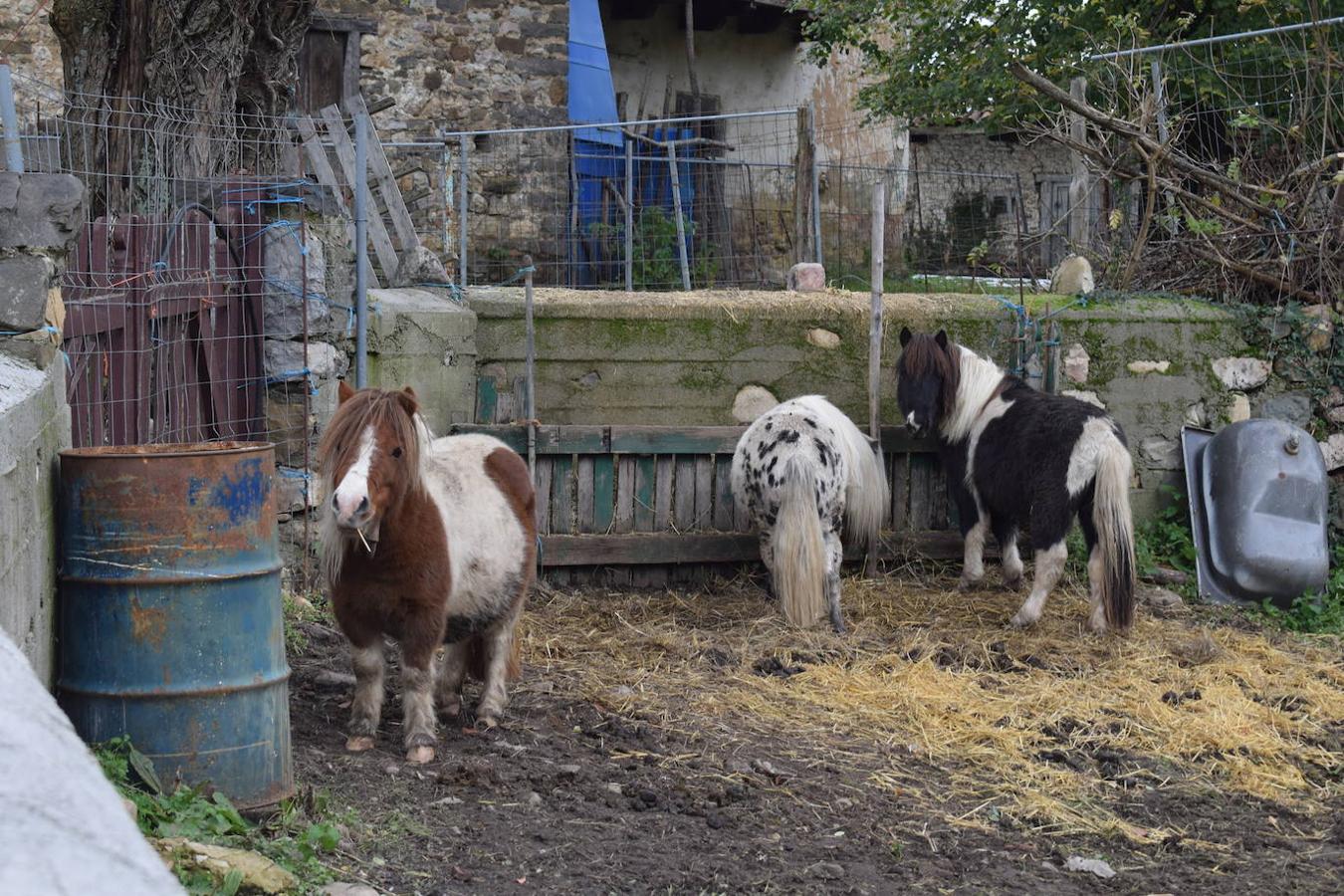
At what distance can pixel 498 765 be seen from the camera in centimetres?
452

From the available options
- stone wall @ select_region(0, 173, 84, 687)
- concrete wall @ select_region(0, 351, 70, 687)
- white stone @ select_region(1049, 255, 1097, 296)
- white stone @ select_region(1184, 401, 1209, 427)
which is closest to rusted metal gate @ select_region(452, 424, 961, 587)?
white stone @ select_region(1049, 255, 1097, 296)

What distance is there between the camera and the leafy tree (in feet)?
40.2

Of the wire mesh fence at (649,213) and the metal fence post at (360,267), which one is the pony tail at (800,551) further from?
the wire mesh fence at (649,213)

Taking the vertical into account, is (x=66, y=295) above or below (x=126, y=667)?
above

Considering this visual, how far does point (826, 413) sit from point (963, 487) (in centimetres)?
100

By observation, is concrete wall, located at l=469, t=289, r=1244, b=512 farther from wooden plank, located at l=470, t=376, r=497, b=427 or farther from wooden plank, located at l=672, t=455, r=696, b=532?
wooden plank, located at l=672, t=455, r=696, b=532

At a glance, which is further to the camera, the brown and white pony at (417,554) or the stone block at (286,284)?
the stone block at (286,284)

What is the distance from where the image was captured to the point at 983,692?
571cm

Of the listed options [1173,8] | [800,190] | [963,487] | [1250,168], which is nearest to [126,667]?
[963,487]

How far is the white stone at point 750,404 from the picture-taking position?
7902 millimetres

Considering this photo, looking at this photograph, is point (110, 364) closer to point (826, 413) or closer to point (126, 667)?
point (126, 667)

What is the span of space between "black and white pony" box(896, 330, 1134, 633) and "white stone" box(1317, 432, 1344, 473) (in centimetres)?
215

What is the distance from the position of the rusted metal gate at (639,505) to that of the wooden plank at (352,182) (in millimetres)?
1306

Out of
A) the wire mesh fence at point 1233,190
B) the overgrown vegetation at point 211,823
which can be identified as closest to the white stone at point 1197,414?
the wire mesh fence at point 1233,190
